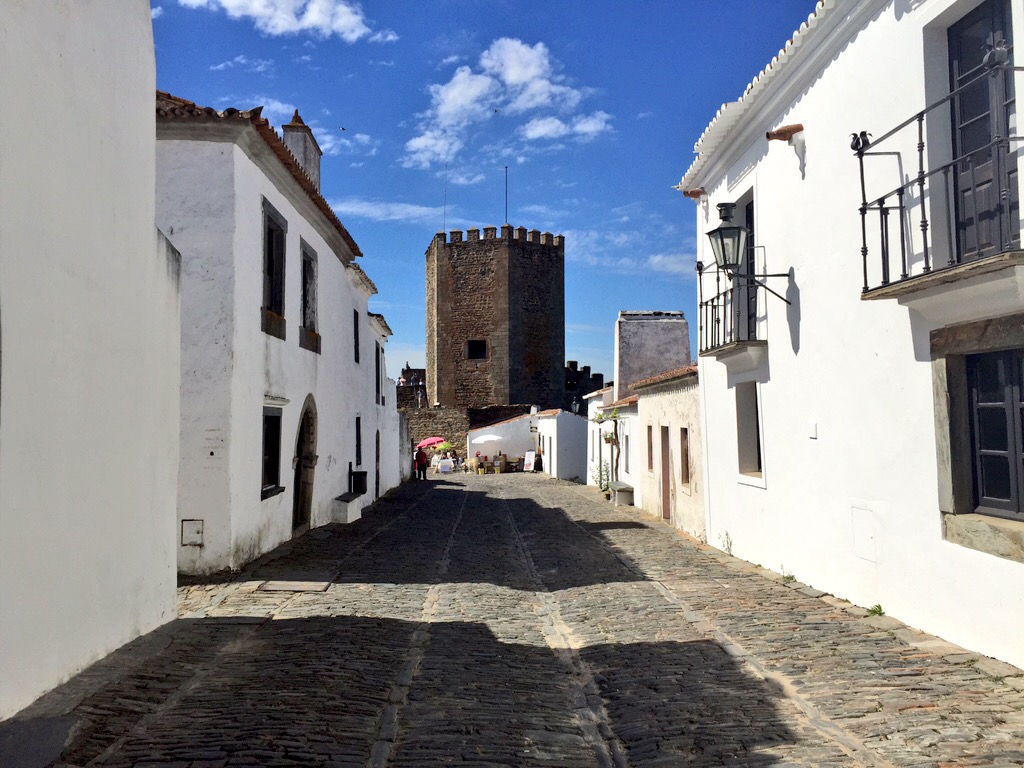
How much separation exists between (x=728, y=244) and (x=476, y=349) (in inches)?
1393

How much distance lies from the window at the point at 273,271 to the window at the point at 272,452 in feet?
3.75

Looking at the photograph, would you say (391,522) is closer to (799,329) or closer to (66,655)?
(799,329)

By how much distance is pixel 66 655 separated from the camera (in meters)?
5.08

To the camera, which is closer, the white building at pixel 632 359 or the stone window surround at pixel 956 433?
the stone window surround at pixel 956 433

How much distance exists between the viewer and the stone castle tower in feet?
144

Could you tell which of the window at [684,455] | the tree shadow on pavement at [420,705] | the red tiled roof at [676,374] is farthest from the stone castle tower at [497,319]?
the tree shadow on pavement at [420,705]

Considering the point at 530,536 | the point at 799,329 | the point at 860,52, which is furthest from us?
the point at 530,536

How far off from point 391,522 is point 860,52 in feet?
38.1

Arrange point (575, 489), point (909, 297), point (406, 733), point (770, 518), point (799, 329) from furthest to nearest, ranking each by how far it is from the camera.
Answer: point (575, 489), point (770, 518), point (799, 329), point (909, 297), point (406, 733)

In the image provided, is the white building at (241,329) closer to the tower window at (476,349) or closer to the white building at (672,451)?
the white building at (672,451)

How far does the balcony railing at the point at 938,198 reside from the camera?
17.7 ft

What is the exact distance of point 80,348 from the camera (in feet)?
17.3

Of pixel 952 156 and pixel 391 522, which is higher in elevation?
pixel 952 156

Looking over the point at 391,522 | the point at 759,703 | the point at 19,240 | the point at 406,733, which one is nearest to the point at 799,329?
the point at 759,703
